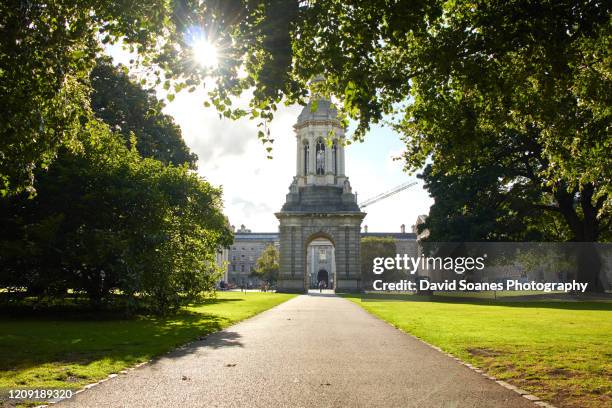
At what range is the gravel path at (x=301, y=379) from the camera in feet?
23.0

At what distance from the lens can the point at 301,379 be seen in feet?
27.9

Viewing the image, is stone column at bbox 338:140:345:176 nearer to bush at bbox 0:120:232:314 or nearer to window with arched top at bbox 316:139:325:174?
window with arched top at bbox 316:139:325:174

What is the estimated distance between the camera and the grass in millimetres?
8328

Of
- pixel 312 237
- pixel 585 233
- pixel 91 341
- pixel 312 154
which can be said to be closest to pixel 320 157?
pixel 312 154

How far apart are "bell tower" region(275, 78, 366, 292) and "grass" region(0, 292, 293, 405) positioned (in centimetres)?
4486

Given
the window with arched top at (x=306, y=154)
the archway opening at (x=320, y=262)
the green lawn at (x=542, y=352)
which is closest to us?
the green lawn at (x=542, y=352)

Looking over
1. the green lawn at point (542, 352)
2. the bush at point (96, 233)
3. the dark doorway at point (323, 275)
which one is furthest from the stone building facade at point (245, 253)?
the green lawn at point (542, 352)

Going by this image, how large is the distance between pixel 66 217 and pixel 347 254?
1782 inches

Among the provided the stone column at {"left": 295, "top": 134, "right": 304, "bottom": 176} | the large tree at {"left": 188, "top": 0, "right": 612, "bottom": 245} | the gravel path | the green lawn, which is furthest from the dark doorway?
the gravel path

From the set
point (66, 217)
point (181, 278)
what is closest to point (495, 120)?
point (181, 278)

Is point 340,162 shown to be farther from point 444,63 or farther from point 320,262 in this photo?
point 320,262

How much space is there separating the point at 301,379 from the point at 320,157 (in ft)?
200

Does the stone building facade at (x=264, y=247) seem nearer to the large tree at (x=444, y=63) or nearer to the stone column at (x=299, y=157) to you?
the stone column at (x=299, y=157)

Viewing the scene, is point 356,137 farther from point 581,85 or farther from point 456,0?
point 581,85
